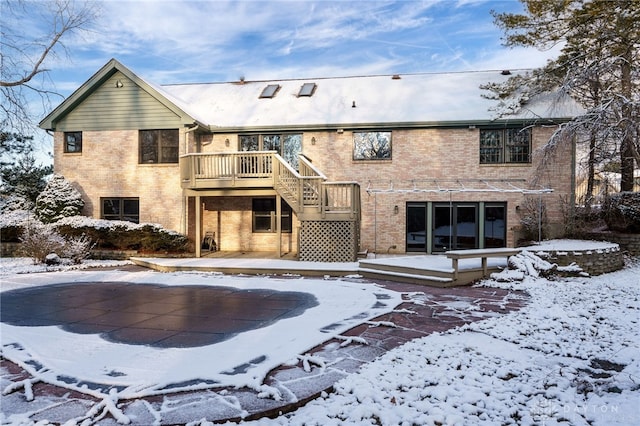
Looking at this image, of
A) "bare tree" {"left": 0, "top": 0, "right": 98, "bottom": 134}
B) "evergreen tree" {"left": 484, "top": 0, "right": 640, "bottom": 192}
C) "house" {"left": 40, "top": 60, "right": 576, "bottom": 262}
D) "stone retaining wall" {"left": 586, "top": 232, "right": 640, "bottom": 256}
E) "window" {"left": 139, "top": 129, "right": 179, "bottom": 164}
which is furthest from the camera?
"window" {"left": 139, "top": 129, "right": 179, "bottom": 164}

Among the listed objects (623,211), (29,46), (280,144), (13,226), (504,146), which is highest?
(29,46)

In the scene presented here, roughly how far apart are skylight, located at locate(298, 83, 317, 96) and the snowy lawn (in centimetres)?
1433

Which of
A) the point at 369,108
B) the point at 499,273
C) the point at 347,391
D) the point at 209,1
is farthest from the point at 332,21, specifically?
the point at 347,391

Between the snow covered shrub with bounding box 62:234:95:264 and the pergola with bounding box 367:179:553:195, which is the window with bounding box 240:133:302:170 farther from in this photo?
the snow covered shrub with bounding box 62:234:95:264

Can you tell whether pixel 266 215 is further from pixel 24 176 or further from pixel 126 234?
pixel 24 176

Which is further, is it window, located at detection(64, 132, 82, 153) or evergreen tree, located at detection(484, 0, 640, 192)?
window, located at detection(64, 132, 82, 153)

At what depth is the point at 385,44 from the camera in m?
19.5

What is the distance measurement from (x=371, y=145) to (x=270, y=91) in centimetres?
583

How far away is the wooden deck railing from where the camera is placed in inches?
520

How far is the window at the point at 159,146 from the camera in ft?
54.5

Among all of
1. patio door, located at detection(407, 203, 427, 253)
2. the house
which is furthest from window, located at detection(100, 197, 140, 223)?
patio door, located at detection(407, 203, 427, 253)

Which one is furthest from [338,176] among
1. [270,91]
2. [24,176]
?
[24,176]

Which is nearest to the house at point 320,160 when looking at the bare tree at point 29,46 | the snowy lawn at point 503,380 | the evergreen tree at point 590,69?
the evergreen tree at point 590,69

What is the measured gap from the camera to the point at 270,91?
63.2ft
